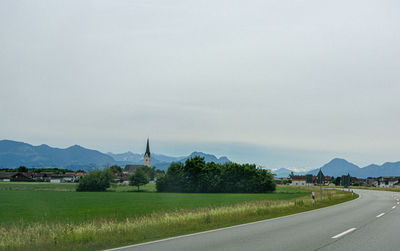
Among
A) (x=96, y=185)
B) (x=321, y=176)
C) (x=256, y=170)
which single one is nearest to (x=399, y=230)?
(x=321, y=176)

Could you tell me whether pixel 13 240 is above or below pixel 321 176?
below

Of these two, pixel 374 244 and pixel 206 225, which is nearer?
pixel 374 244

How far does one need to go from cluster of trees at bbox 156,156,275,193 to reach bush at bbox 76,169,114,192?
14.6m

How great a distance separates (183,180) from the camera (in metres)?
92.6

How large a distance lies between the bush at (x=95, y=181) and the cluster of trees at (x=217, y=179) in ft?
47.9

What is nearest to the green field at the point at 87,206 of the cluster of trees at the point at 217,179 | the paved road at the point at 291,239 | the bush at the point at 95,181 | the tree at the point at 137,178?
the paved road at the point at 291,239

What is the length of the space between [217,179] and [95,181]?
31472 mm

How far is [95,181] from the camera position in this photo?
96.8 m

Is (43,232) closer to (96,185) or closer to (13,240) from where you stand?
(13,240)

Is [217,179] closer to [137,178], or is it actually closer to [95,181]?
[137,178]

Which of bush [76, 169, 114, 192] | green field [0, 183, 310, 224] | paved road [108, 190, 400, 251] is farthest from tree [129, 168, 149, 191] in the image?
paved road [108, 190, 400, 251]

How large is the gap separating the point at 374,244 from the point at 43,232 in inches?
427

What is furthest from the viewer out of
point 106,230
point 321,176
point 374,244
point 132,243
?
point 321,176

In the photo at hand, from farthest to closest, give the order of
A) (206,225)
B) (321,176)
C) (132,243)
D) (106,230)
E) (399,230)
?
(321,176), (206,225), (106,230), (399,230), (132,243)
